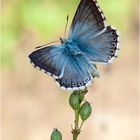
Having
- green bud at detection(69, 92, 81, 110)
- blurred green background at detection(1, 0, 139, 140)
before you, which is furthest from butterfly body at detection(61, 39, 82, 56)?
blurred green background at detection(1, 0, 139, 140)

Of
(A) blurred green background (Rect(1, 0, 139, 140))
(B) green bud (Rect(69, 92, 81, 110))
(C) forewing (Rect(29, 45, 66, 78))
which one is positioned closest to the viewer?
(B) green bud (Rect(69, 92, 81, 110))

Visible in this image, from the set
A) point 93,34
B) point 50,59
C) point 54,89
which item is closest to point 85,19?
point 93,34

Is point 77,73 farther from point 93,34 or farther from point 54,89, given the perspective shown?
point 54,89

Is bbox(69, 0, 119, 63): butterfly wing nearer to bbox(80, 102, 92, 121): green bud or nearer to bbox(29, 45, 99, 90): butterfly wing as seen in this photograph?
bbox(29, 45, 99, 90): butterfly wing

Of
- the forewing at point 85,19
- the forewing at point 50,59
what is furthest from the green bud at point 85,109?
the forewing at point 85,19

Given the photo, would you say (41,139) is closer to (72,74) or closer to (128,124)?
(128,124)

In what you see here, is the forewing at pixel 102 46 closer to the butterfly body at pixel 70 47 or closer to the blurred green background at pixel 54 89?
the butterfly body at pixel 70 47
